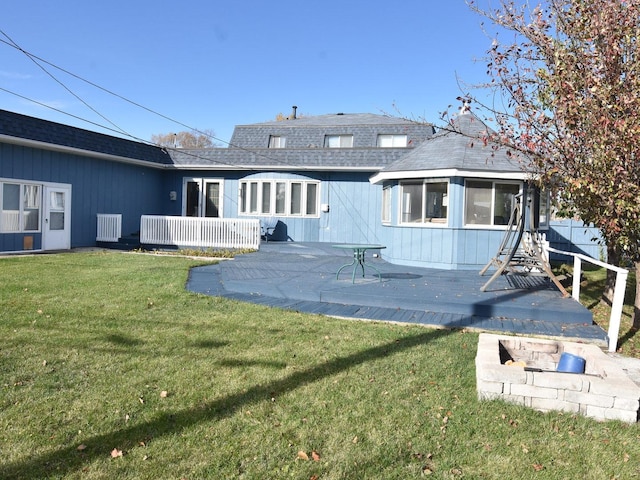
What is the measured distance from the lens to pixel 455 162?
34.5ft

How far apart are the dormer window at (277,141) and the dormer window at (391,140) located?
4432mm

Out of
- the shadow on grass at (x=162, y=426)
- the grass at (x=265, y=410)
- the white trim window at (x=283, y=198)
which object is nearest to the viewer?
the shadow on grass at (x=162, y=426)

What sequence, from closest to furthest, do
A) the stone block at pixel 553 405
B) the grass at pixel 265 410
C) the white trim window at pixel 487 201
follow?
the grass at pixel 265 410
the stone block at pixel 553 405
the white trim window at pixel 487 201

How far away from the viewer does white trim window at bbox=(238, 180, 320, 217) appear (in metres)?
16.7

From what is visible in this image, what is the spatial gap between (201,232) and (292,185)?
390 cm

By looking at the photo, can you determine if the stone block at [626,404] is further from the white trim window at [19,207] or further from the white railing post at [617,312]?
the white trim window at [19,207]

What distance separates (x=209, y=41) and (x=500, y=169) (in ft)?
41.4

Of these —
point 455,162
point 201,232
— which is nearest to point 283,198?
point 201,232

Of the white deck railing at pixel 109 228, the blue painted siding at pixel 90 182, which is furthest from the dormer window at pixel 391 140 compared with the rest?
the white deck railing at pixel 109 228

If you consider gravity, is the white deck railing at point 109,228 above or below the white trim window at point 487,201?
below

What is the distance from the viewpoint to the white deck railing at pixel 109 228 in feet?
51.7

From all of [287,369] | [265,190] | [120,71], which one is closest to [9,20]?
[120,71]

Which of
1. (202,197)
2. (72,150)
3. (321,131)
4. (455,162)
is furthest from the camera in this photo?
(321,131)

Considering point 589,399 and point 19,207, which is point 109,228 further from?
point 589,399
